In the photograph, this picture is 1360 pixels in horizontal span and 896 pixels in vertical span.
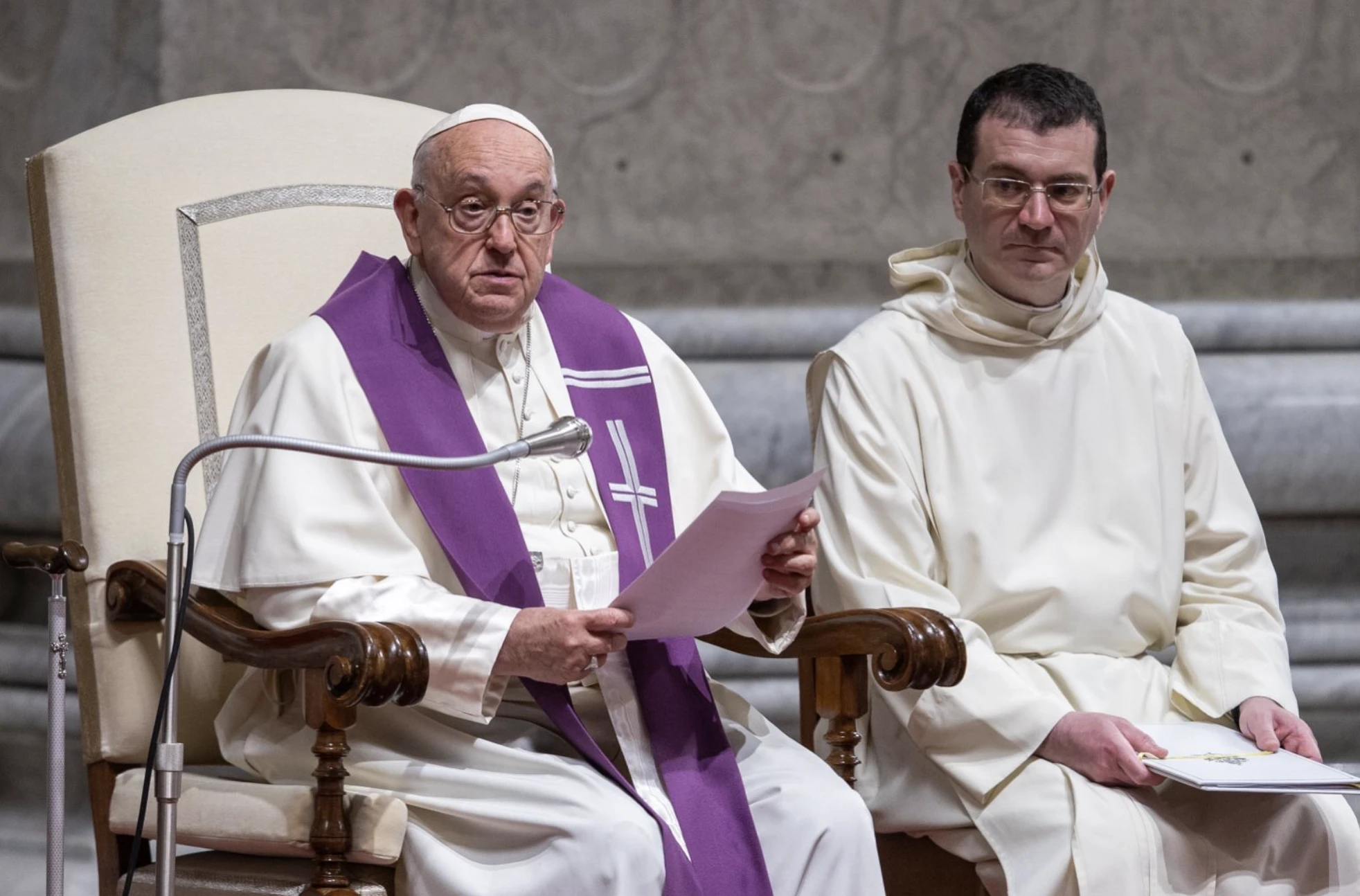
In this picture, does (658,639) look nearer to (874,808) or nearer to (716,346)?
(874,808)

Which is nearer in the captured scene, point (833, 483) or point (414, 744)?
point (414, 744)

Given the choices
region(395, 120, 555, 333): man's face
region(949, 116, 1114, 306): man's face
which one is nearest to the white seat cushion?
region(395, 120, 555, 333): man's face

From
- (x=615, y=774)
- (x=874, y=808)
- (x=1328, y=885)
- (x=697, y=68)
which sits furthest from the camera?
(x=697, y=68)

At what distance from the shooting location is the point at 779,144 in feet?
16.5

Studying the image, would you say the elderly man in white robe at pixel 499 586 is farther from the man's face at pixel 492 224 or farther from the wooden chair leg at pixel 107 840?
the wooden chair leg at pixel 107 840

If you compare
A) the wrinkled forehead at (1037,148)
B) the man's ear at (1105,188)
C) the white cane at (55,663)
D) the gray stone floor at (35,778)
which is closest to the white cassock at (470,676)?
the white cane at (55,663)

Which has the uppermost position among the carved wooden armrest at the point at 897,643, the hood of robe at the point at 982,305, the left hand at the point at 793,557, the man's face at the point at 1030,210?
the man's face at the point at 1030,210

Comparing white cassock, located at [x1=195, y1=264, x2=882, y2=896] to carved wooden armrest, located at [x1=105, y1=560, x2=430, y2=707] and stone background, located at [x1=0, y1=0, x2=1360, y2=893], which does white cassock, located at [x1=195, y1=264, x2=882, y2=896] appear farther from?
stone background, located at [x1=0, y1=0, x2=1360, y2=893]

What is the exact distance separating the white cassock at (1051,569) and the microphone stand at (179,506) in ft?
3.91

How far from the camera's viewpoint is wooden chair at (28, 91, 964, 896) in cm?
301

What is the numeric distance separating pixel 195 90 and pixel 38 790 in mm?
1851

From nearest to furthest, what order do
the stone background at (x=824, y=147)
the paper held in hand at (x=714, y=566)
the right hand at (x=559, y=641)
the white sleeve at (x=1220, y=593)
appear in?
the paper held in hand at (x=714, y=566) → the right hand at (x=559, y=641) → the white sleeve at (x=1220, y=593) → the stone background at (x=824, y=147)

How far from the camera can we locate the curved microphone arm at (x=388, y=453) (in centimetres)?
235

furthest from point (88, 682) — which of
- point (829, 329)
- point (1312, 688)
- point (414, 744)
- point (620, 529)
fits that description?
point (1312, 688)
